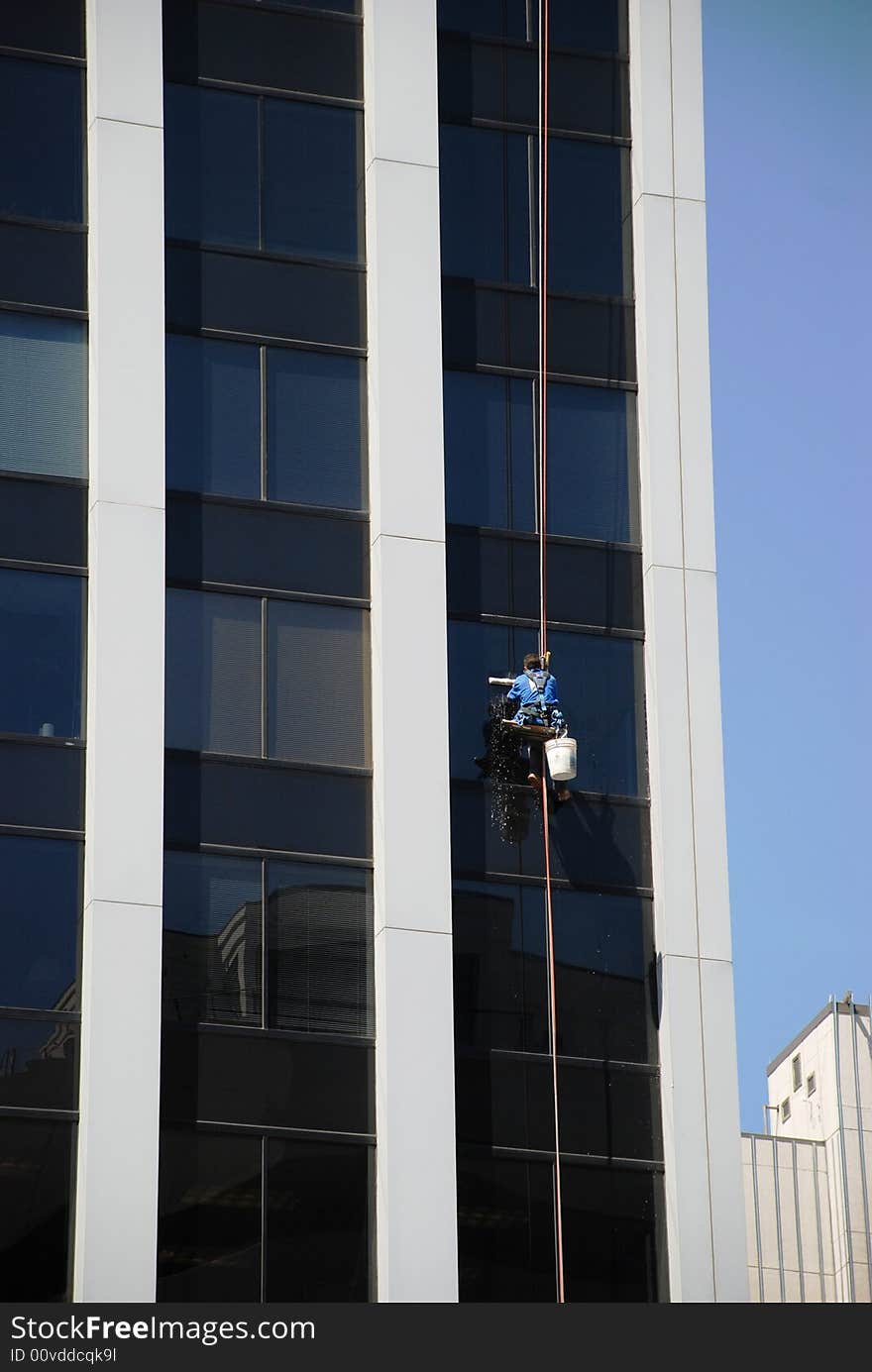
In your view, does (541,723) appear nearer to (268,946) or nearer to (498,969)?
(498,969)

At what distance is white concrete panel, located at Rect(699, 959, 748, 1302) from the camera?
32719mm

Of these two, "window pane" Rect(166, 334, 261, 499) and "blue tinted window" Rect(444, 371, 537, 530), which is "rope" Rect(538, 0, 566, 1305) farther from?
"window pane" Rect(166, 334, 261, 499)

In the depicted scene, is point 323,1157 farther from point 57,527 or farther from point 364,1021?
point 57,527

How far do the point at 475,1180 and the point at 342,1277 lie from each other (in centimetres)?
222

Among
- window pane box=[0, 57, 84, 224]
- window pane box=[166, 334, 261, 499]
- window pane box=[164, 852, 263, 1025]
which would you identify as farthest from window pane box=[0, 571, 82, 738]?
window pane box=[0, 57, 84, 224]

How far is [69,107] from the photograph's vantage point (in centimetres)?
3519

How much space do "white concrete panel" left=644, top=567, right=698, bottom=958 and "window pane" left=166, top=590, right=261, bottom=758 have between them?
224 inches

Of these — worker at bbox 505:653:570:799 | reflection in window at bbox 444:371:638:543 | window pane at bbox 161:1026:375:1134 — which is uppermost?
reflection in window at bbox 444:371:638:543

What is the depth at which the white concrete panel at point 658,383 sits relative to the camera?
1405 inches

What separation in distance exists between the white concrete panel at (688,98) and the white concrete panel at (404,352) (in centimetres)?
409

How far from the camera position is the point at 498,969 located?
1305 inches

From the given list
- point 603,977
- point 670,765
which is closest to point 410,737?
point 670,765

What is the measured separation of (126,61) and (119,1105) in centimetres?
1484

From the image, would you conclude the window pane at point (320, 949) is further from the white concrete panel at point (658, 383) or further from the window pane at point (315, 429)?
the white concrete panel at point (658, 383)
